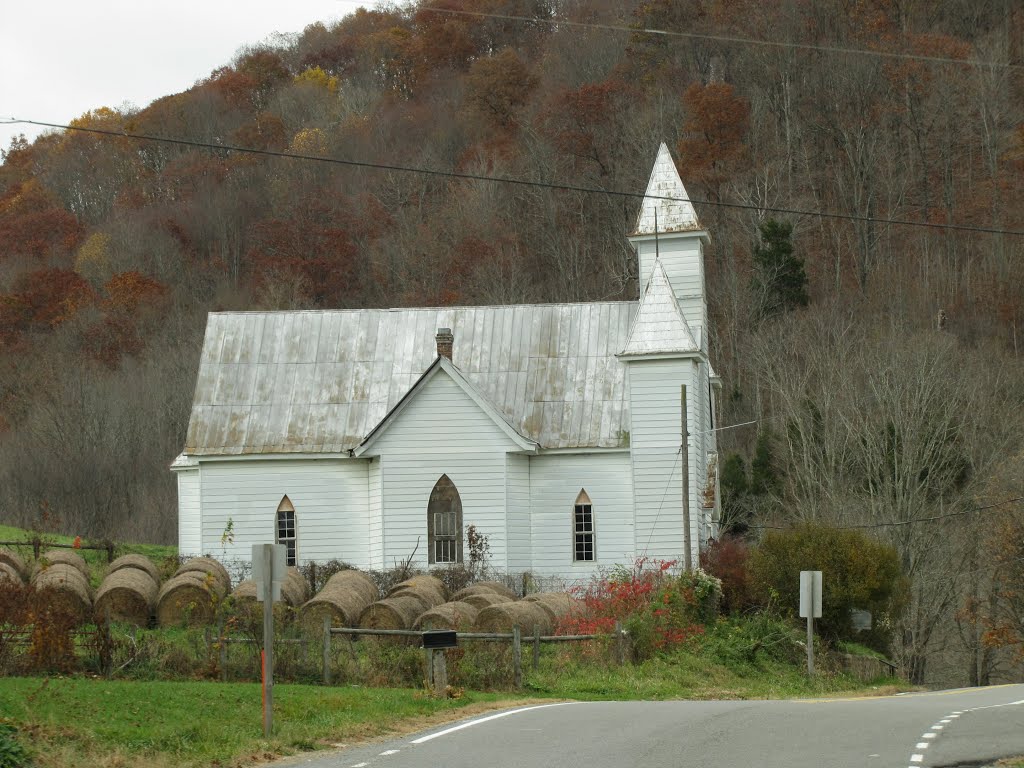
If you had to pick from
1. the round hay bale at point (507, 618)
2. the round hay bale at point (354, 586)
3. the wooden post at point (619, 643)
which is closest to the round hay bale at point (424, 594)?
the round hay bale at point (354, 586)

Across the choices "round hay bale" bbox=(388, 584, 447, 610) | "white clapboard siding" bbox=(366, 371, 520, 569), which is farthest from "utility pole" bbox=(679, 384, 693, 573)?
"round hay bale" bbox=(388, 584, 447, 610)

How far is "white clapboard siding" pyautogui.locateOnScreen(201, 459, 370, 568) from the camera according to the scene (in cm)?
4150

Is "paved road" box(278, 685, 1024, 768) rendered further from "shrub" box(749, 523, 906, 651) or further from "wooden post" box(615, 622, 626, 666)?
"shrub" box(749, 523, 906, 651)

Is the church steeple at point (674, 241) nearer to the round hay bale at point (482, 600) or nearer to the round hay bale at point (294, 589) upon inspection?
the round hay bale at point (482, 600)

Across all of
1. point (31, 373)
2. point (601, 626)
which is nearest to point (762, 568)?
point (601, 626)

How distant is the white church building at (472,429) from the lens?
40250 mm

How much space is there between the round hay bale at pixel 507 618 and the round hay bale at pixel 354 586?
3008 mm

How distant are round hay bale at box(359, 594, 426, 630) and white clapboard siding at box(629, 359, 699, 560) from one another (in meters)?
9.87

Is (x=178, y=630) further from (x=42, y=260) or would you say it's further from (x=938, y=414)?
(x=42, y=260)

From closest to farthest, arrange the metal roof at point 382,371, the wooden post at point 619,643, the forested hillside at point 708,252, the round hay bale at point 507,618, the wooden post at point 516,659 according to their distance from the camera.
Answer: the wooden post at point 516,659
the wooden post at point 619,643
the round hay bale at point 507,618
the metal roof at point 382,371
the forested hillside at point 708,252

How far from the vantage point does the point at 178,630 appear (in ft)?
103

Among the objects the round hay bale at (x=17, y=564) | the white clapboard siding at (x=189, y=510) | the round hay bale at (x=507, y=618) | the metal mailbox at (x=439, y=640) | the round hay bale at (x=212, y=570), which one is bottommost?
the round hay bale at (x=507, y=618)

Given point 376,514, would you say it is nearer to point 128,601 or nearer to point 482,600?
point 482,600

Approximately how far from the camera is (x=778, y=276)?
214 feet
